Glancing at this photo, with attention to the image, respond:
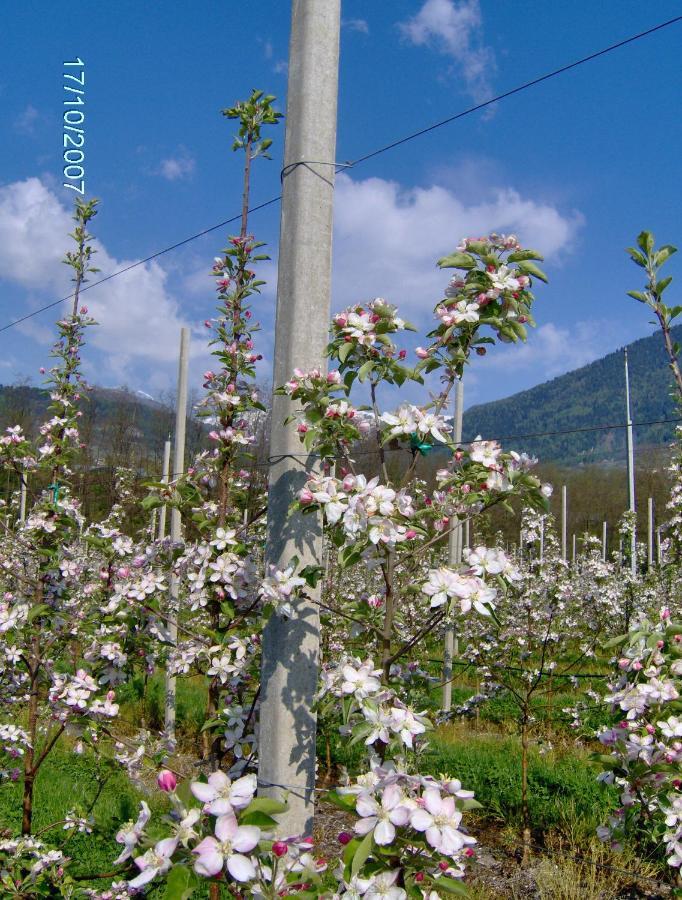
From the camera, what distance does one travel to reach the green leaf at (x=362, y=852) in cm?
115

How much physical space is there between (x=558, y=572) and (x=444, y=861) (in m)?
4.53

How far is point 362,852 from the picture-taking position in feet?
3.83

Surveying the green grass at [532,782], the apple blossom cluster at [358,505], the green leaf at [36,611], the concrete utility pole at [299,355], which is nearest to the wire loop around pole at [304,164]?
the concrete utility pole at [299,355]

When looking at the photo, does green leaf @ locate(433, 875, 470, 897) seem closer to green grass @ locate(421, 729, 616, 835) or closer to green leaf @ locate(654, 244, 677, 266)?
green leaf @ locate(654, 244, 677, 266)

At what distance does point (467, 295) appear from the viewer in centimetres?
213

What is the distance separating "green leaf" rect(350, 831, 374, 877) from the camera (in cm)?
115

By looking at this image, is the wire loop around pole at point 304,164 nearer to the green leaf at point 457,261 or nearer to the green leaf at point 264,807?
the green leaf at point 457,261

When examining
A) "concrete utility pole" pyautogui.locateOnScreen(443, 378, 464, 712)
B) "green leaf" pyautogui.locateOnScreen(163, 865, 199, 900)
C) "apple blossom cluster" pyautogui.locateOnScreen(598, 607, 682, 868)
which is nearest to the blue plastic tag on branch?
"apple blossom cluster" pyautogui.locateOnScreen(598, 607, 682, 868)

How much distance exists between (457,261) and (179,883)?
1656mm

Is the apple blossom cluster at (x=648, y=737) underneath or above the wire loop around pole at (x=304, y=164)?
underneath

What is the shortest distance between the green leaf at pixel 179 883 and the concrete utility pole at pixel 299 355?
867 millimetres

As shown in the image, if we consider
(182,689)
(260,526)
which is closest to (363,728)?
(260,526)

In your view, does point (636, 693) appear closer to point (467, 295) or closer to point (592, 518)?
point (467, 295)

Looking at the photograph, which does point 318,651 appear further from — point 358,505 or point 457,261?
point 457,261
